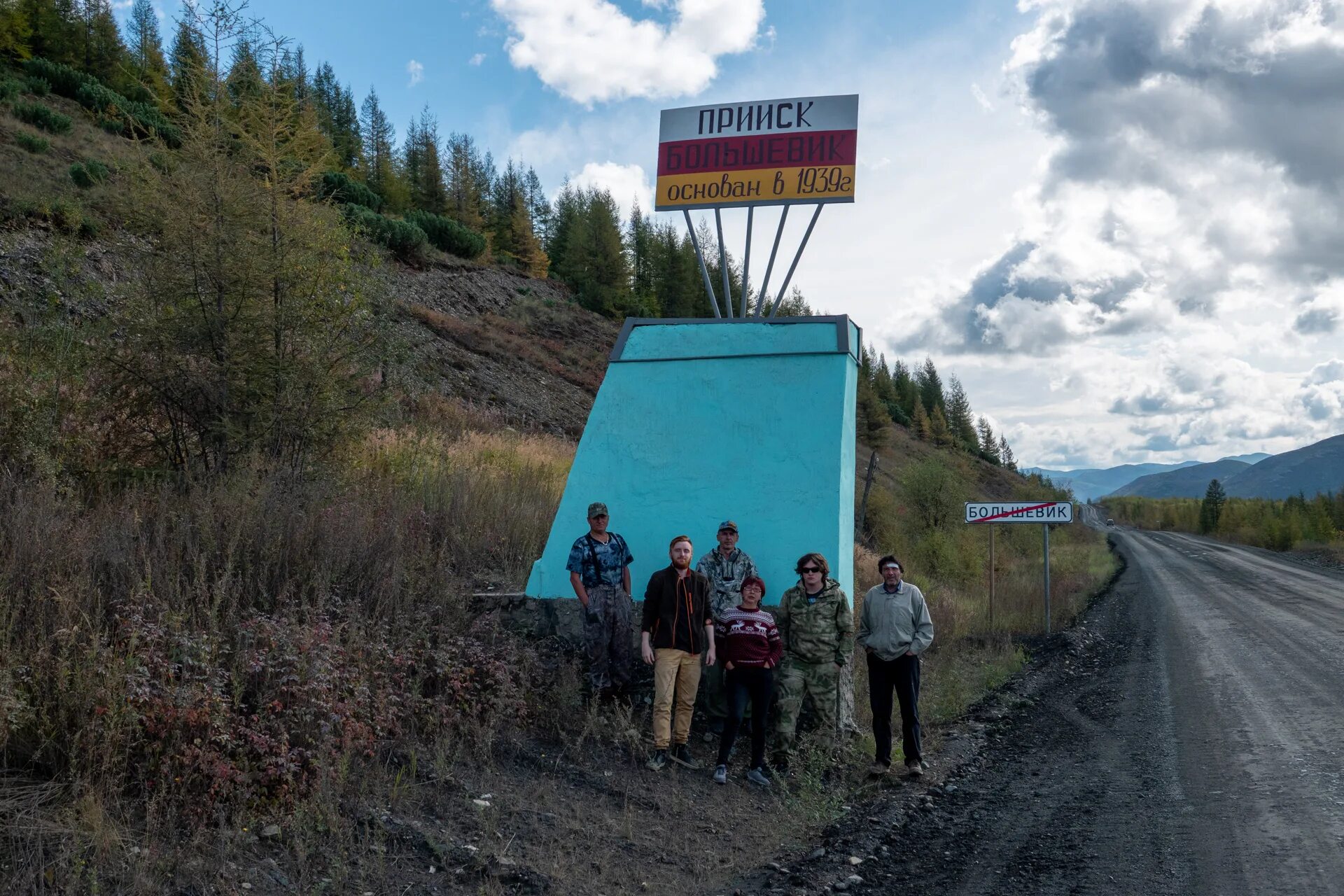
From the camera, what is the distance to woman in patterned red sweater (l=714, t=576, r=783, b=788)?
6965 mm

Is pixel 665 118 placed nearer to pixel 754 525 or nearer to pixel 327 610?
pixel 754 525

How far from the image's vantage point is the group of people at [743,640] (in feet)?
22.8

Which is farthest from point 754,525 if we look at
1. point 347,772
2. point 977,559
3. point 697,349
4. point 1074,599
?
point 977,559

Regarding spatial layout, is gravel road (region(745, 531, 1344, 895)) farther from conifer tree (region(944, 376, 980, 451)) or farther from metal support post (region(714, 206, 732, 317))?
conifer tree (region(944, 376, 980, 451))

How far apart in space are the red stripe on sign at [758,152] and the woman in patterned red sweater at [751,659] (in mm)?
4817

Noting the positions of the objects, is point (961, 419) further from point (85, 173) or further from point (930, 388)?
point (85, 173)

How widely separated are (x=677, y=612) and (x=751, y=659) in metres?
0.69

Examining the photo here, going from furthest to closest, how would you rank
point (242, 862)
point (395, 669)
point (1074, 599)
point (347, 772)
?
1. point (1074, 599)
2. point (395, 669)
3. point (347, 772)
4. point (242, 862)

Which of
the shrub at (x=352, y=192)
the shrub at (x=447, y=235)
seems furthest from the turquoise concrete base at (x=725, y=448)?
the shrub at (x=447, y=235)

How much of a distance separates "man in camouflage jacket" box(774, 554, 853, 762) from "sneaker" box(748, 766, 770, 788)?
39cm

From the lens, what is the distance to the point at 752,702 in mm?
7035

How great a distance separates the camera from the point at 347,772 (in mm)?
5234

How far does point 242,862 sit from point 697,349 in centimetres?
585

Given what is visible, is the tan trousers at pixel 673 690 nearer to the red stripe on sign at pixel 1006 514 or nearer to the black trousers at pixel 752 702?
the black trousers at pixel 752 702
